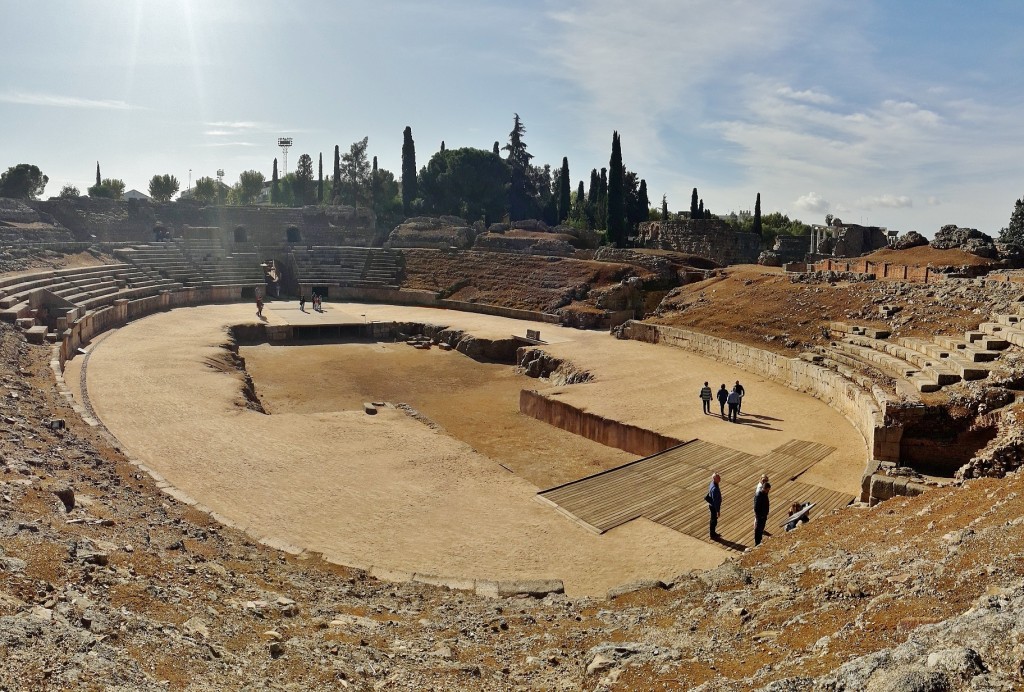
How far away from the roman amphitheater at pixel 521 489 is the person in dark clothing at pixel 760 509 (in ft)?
0.57

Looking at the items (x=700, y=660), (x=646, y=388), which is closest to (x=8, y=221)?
(x=646, y=388)

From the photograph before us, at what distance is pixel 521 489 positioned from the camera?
45.9 ft

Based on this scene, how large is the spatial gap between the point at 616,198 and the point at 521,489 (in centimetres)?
4104

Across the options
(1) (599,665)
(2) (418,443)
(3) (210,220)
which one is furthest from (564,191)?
(1) (599,665)

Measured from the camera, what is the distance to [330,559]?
10.3 metres

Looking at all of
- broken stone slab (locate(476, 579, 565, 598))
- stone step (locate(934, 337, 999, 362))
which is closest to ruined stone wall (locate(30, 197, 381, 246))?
stone step (locate(934, 337, 999, 362))

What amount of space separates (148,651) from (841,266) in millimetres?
34283

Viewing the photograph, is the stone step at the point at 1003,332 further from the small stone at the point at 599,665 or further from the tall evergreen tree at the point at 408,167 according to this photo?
the tall evergreen tree at the point at 408,167

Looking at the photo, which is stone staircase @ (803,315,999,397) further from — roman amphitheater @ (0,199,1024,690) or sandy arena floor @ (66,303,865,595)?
sandy arena floor @ (66,303,865,595)

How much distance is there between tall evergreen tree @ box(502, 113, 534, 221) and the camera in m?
71.0

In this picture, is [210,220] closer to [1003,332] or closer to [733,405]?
[733,405]

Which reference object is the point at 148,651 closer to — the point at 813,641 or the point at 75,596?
the point at 75,596

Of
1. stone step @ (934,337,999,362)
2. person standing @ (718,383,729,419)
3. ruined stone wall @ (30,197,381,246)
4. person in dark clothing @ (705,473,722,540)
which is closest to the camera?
person in dark clothing @ (705,473,722,540)

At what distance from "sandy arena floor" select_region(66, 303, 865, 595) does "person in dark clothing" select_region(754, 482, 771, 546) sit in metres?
0.75
